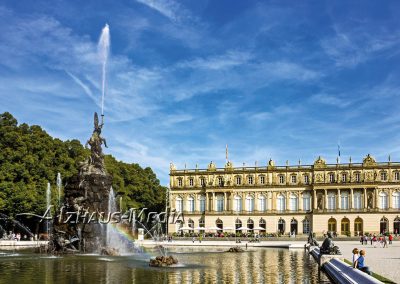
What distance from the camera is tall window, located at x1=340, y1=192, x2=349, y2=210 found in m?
89.1

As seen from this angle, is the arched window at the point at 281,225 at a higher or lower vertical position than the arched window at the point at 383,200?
lower

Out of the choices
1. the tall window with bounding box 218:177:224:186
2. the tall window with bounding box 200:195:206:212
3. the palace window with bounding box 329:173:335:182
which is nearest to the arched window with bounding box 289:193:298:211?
the palace window with bounding box 329:173:335:182

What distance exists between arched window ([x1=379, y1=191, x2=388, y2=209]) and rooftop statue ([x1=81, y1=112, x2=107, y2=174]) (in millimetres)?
58086

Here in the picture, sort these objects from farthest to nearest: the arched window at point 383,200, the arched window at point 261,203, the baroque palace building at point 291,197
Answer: the arched window at point 261,203
the baroque palace building at point 291,197
the arched window at point 383,200

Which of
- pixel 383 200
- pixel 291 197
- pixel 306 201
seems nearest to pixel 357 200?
pixel 383 200

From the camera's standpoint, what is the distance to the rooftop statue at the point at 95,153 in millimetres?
41469

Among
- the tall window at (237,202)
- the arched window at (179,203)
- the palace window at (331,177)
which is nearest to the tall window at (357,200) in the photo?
the palace window at (331,177)

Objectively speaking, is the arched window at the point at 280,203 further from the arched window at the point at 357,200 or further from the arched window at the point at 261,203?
the arched window at the point at 357,200

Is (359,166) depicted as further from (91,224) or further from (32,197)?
(91,224)

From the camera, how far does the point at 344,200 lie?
89375mm

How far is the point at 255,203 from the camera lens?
94438mm

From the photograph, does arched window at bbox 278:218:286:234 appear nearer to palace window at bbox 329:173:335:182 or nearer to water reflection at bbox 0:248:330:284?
palace window at bbox 329:173:335:182

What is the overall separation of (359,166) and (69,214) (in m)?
60.7

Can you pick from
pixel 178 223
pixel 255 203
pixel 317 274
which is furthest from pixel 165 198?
pixel 317 274
